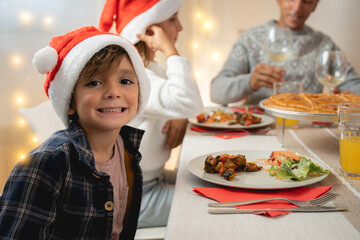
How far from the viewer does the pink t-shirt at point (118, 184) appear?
1.01 metres

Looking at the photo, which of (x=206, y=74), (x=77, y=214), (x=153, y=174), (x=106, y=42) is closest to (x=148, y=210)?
(x=153, y=174)

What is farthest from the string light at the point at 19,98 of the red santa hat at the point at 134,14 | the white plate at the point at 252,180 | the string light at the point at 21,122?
the white plate at the point at 252,180

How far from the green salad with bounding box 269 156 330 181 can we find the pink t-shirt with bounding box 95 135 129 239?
0.43 m

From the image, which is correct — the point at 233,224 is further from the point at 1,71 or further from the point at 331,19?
the point at 331,19

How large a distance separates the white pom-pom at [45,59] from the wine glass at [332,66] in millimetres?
1058

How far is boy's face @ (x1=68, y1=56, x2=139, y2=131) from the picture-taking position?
91 centimetres

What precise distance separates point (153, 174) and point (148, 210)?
18 cm

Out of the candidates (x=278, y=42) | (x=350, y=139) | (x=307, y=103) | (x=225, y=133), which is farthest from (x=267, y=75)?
(x=350, y=139)

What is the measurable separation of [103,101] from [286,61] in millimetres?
1590

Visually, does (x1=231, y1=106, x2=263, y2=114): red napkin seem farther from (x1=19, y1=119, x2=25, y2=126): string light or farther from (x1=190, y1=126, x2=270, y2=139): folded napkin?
(x1=19, y1=119, x2=25, y2=126): string light

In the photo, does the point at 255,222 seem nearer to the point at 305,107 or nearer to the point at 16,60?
the point at 305,107

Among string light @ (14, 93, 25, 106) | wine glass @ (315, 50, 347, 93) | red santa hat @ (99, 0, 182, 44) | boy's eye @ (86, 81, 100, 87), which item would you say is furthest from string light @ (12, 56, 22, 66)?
wine glass @ (315, 50, 347, 93)

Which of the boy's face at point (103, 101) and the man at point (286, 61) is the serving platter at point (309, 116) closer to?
the boy's face at point (103, 101)

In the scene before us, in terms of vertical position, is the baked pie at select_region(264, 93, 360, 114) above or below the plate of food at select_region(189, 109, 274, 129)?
above
